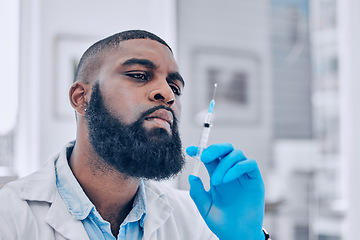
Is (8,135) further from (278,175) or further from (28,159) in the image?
(278,175)

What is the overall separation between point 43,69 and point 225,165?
143 centimetres

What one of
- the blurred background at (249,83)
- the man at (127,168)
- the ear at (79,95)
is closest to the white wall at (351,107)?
the blurred background at (249,83)

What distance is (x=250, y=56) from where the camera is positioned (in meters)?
2.71

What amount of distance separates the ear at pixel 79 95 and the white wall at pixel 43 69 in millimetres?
1034

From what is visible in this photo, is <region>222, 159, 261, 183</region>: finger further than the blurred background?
No

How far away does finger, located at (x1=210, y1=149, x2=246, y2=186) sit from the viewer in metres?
1.06

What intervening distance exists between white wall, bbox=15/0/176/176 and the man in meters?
1.00

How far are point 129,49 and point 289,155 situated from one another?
1.96 meters

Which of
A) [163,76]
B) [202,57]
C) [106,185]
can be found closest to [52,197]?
[106,185]

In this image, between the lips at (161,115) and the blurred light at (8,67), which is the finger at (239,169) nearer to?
the lips at (161,115)

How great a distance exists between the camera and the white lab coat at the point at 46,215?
95cm

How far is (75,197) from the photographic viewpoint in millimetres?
1062

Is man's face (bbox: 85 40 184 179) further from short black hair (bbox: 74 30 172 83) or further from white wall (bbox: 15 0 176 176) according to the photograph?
white wall (bbox: 15 0 176 176)

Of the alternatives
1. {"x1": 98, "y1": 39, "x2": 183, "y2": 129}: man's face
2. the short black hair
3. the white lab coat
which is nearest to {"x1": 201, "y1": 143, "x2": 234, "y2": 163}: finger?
{"x1": 98, "y1": 39, "x2": 183, "y2": 129}: man's face
